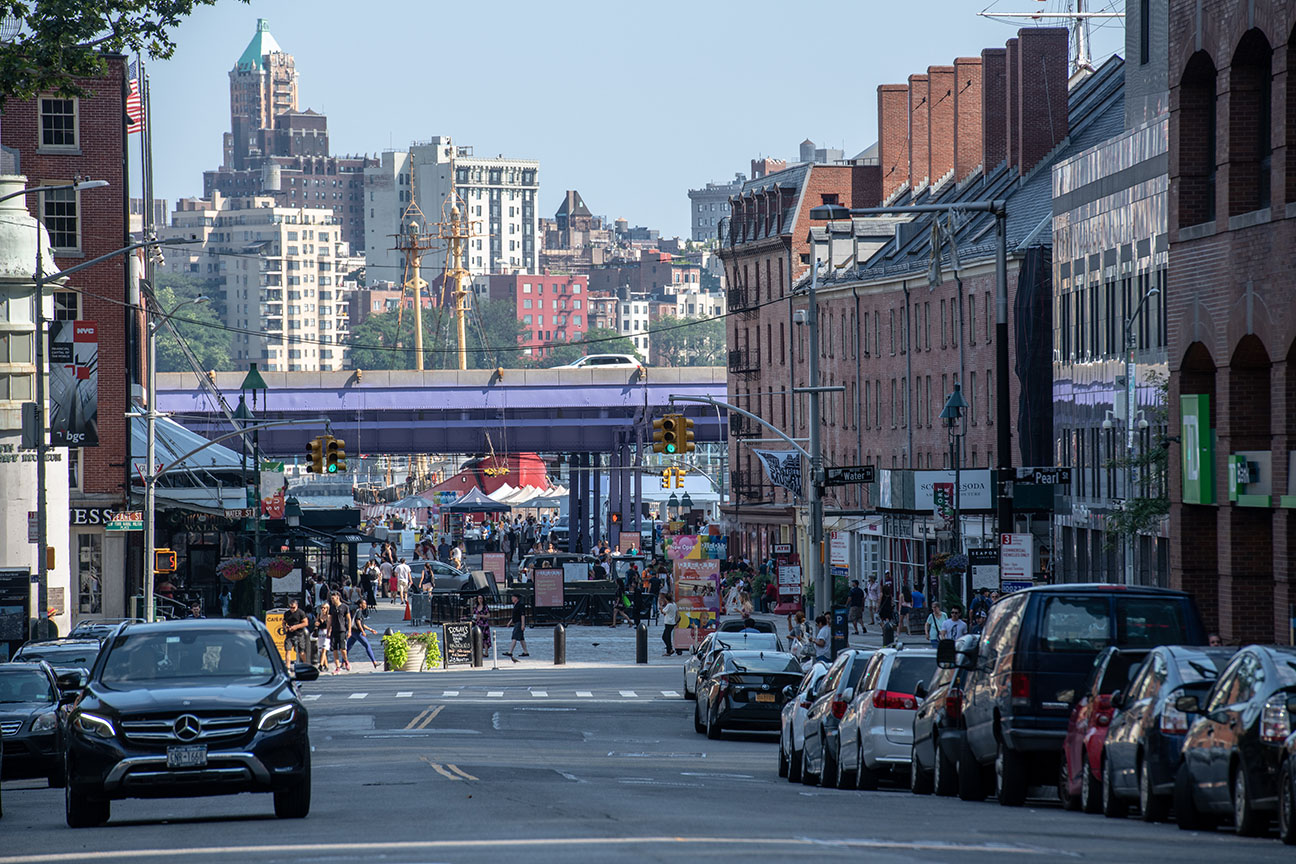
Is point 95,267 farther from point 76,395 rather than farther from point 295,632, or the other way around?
point 295,632

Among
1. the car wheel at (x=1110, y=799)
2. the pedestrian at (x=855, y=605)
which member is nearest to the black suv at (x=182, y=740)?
the car wheel at (x=1110, y=799)

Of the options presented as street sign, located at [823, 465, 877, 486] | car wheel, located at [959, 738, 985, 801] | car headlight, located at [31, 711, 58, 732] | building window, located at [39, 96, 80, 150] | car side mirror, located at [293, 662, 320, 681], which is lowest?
car headlight, located at [31, 711, 58, 732]

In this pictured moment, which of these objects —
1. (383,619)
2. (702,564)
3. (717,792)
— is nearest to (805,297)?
(383,619)

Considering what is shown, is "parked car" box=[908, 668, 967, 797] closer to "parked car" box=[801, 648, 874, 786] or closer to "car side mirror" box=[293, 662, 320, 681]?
"parked car" box=[801, 648, 874, 786]

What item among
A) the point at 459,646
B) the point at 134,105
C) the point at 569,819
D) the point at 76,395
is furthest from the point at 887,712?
the point at 134,105

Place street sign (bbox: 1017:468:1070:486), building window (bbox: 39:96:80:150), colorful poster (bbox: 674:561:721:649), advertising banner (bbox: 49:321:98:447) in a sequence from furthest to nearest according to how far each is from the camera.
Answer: building window (bbox: 39:96:80:150)
colorful poster (bbox: 674:561:721:649)
advertising banner (bbox: 49:321:98:447)
street sign (bbox: 1017:468:1070:486)

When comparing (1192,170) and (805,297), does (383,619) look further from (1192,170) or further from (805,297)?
(1192,170)

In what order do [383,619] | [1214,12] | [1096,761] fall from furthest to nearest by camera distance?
[383,619] → [1214,12] → [1096,761]

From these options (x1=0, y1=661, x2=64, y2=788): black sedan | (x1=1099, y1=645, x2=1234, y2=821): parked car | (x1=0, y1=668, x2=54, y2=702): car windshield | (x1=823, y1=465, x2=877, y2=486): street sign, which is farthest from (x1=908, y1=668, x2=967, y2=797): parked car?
(x1=823, y1=465, x2=877, y2=486): street sign

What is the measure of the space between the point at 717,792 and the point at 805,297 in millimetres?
66681

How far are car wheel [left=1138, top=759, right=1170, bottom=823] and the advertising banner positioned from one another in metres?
31.5

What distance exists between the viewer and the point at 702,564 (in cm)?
5303

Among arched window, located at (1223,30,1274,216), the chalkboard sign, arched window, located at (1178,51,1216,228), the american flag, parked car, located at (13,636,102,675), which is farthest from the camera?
the american flag

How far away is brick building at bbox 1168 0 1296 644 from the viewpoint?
28719mm
